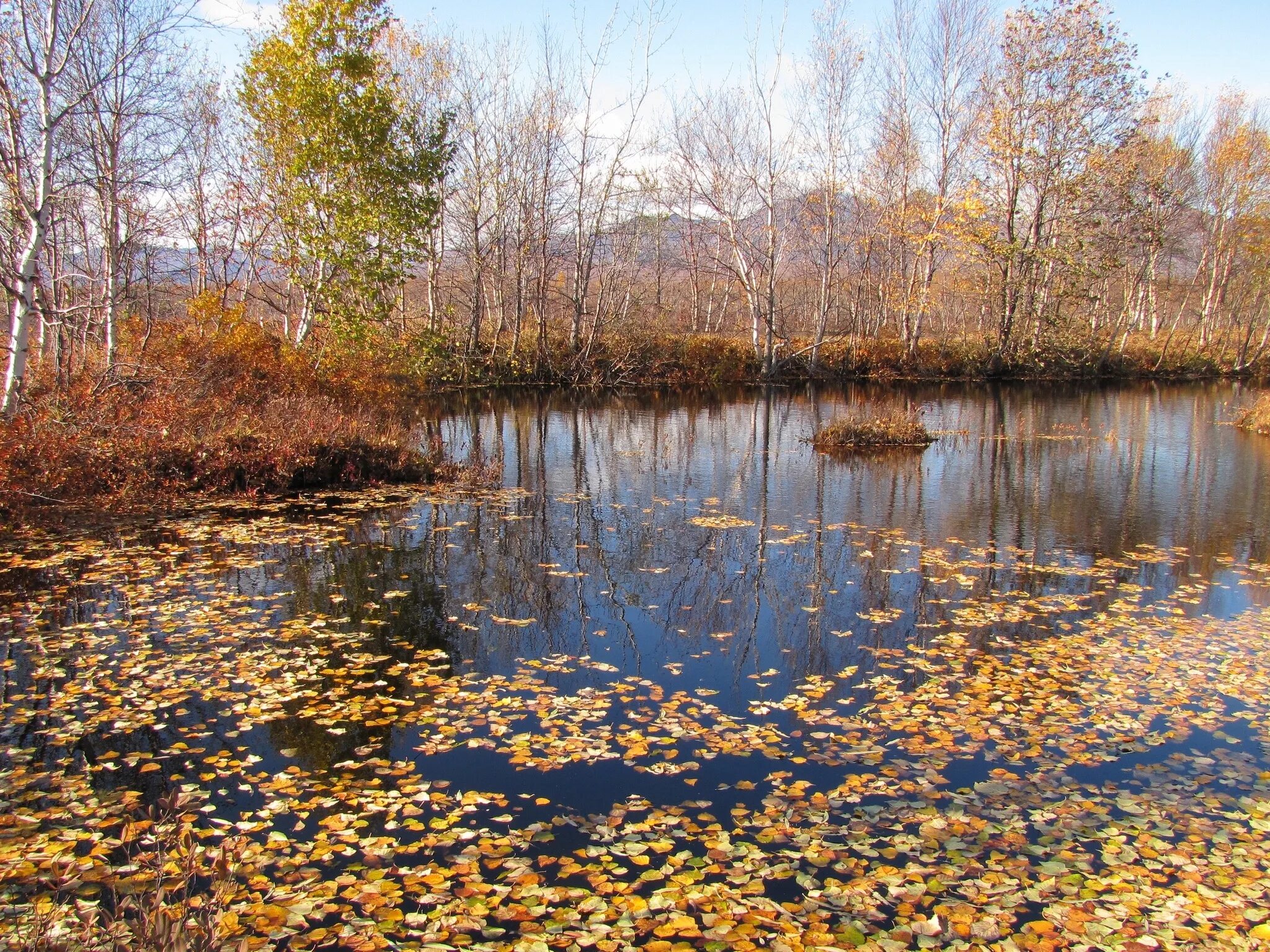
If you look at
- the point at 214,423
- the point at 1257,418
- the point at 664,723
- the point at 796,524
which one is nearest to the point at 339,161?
the point at 214,423

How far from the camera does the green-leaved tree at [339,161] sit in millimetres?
19641

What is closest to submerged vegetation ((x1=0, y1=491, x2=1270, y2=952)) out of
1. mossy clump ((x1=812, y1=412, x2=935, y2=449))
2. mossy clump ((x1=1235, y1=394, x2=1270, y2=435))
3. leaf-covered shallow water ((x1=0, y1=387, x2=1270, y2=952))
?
leaf-covered shallow water ((x1=0, y1=387, x2=1270, y2=952))

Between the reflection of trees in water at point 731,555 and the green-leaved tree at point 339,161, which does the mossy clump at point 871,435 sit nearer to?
the reflection of trees in water at point 731,555

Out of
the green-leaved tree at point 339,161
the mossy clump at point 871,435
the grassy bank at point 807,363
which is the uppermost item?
the green-leaved tree at point 339,161

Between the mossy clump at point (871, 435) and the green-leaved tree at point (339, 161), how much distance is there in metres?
12.2

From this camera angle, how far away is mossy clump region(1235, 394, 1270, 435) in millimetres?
23688

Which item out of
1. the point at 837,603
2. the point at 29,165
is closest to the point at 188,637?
the point at 837,603

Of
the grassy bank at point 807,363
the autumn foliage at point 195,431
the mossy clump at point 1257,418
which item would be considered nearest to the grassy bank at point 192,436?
the autumn foliage at point 195,431

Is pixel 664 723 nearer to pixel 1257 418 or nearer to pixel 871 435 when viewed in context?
pixel 871 435

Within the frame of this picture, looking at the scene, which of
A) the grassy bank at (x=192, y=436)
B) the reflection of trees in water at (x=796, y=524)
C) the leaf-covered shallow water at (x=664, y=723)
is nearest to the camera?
the leaf-covered shallow water at (x=664, y=723)

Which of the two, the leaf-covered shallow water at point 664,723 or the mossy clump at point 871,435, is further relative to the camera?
the mossy clump at point 871,435

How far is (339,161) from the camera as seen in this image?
20.3 meters

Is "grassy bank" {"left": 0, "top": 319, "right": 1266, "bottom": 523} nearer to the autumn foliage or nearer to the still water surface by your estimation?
the autumn foliage

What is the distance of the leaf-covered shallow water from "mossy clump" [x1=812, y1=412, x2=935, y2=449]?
740 cm
